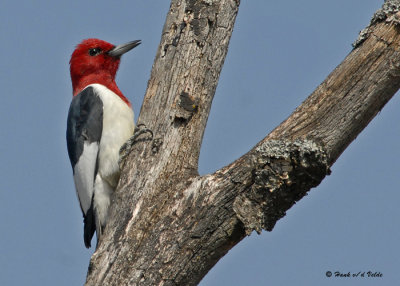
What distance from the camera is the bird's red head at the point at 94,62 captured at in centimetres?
592

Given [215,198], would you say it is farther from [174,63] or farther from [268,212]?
[174,63]

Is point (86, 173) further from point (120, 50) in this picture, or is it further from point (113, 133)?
point (120, 50)

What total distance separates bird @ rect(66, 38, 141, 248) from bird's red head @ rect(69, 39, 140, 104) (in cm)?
38

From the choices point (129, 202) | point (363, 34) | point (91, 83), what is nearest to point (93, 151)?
point (91, 83)

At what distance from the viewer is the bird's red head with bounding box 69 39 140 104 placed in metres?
5.92

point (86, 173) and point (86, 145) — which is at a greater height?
point (86, 145)

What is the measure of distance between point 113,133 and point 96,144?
23 cm

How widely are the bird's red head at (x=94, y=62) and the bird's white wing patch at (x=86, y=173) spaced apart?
47.4 inches

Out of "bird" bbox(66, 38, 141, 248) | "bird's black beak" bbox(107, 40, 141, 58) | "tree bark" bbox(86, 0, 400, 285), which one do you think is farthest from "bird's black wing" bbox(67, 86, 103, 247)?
"tree bark" bbox(86, 0, 400, 285)

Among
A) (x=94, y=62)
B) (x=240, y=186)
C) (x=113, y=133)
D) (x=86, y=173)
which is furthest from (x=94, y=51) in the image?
(x=240, y=186)

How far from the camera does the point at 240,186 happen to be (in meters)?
2.93

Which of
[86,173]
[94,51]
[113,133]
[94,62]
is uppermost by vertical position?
[94,51]

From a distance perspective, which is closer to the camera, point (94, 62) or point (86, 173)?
point (86, 173)

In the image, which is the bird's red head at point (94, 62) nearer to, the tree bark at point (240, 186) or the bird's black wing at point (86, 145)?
the bird's black wing at point (86, 145)
